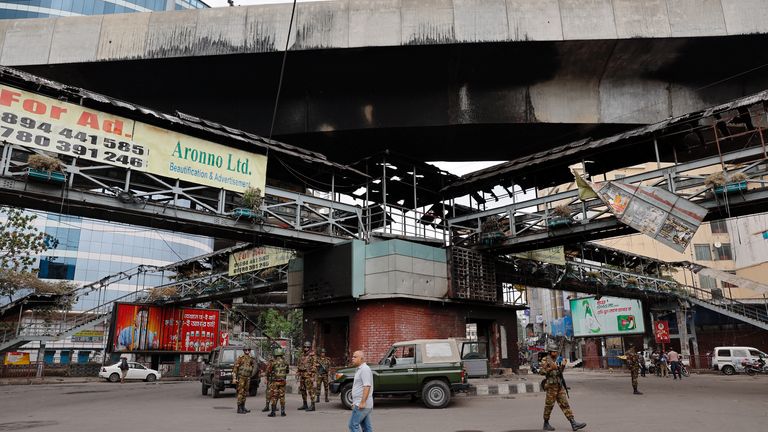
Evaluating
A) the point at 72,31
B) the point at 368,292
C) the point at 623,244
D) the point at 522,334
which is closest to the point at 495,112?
the point at 368,292

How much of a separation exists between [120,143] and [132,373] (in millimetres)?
23843

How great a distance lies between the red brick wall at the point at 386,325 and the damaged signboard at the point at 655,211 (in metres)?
7.74

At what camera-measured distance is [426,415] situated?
40.3ft

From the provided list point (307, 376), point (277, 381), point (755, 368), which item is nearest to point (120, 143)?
point (277, 381)

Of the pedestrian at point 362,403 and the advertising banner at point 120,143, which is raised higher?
the advertising banner at point 120,143

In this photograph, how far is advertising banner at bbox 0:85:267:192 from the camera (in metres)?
13.2

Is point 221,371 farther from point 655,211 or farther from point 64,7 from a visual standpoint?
point 64,7

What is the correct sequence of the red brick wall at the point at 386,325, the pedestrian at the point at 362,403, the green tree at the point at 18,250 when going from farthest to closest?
the green tree at the point at 18,250 < the red brick wall at the point at 386,325 < the pedestrian at the point at 362,403

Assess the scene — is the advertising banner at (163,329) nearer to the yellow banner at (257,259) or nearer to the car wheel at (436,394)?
the yellow banner at (257,259)

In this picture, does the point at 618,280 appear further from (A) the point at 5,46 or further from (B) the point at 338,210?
(A) the point at 5,46

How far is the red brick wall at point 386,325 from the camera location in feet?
58.7

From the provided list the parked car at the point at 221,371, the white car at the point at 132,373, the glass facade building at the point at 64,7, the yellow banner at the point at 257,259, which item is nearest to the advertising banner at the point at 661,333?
the yellow banner at the point at 257,259

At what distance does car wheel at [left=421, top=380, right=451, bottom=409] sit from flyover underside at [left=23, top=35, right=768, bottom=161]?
9545 mm

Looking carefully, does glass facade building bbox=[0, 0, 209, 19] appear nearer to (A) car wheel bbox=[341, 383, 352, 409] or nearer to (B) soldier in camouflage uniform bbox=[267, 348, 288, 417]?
(B) soldier in camouflage uniform bbox=[267, 348, 288, 417]
